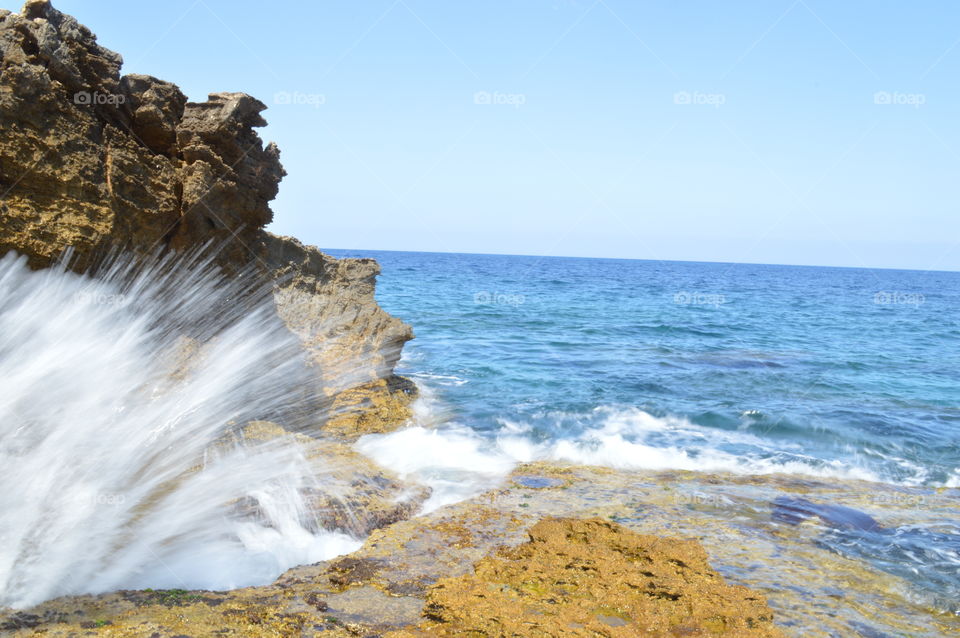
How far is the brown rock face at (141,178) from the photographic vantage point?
538cm

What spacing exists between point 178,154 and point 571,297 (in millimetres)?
31150

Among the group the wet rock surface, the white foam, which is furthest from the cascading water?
the white foam

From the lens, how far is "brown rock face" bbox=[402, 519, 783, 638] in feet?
11.9

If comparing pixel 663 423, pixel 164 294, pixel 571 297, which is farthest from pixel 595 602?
pixel 571 297

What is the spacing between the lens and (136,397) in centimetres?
536

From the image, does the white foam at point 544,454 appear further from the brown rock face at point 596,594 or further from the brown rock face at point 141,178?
the brown rock face at point 596,594

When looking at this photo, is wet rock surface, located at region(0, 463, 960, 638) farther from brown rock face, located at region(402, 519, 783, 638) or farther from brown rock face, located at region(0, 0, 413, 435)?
brown rock face, located at region(0, 0, 413, 435)

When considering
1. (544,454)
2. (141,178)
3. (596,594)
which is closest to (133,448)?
(141,178)

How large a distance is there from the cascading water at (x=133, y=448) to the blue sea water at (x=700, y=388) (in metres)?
3.89

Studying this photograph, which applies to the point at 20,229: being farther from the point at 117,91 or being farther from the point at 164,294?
the point at 117,91

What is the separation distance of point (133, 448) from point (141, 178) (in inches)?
110

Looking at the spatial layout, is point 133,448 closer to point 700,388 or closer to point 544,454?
point 544,454

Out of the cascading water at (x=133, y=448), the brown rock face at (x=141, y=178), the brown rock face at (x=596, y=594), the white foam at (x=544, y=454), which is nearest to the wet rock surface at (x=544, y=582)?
the brown rock face at (x=596, y=594)

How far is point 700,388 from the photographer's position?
13539 mm
